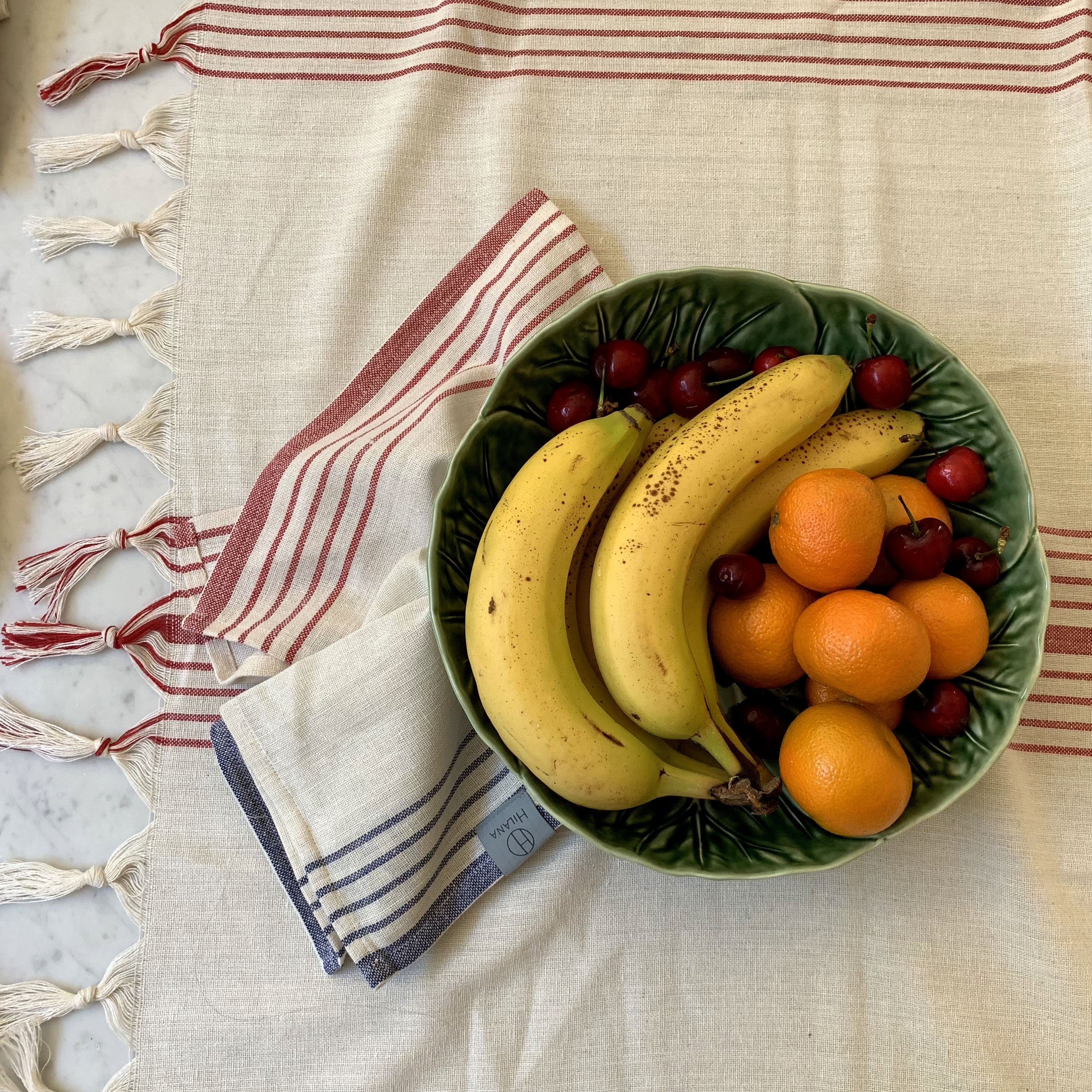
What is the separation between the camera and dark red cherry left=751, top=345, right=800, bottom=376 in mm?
783

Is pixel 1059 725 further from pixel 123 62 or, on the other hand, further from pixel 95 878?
pixel 123 62

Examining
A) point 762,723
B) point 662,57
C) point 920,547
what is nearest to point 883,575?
point 920,547

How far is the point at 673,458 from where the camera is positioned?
731mm

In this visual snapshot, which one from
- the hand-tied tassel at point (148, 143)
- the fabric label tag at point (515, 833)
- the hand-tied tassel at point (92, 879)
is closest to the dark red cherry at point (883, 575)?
the fabric label tag at point (515, 833)

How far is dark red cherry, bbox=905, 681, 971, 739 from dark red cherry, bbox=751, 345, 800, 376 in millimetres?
314

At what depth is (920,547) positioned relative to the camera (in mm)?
708

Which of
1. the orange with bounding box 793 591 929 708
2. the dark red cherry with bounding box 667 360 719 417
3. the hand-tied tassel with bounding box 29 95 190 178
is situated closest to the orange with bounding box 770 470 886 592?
the orange with bounding box 793 591 929 708

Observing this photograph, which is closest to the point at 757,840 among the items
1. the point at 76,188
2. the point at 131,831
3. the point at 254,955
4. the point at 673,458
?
the point at 673,458

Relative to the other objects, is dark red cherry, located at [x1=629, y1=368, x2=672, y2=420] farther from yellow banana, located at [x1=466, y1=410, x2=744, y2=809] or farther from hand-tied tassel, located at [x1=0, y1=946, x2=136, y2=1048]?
hand-tied tassel, located at [x1=0, y1=946, x2=136, y2=1048]

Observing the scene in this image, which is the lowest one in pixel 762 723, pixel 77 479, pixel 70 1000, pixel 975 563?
pixel 70 1000

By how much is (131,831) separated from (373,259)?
628 millimetres

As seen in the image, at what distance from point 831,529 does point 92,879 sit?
29.8 inches

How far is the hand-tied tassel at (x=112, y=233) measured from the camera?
938 millimetres

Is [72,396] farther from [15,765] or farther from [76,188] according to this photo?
[15,765]
